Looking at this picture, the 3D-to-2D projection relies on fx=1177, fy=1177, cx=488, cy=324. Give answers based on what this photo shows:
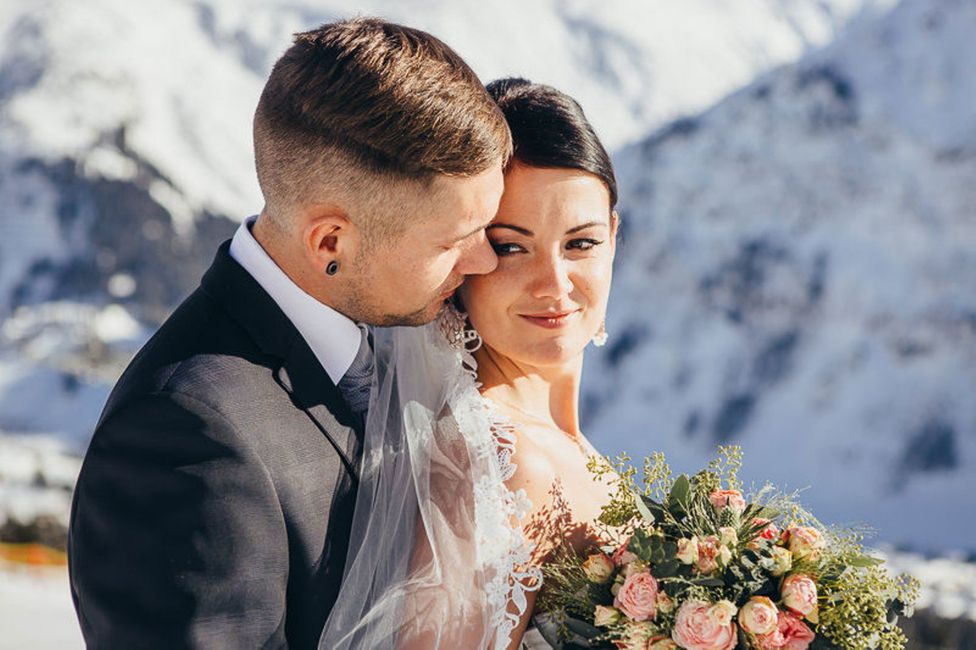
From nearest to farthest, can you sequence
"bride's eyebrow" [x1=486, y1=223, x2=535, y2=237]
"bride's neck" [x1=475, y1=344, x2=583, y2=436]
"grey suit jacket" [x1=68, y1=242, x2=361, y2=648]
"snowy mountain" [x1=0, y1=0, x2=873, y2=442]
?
"grey suit jacket" [x1=68, y1=242, x2=361, y2=648] < "bride's eyebrow" [x1=486, y1=223, x2=535, y2=237] < "bride's neck" [x1=475, y1=344, x2=583, y2=436] < "snowy mountain" [x1=0, y1=0, x2=873, y2=442]

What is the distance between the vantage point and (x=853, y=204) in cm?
3275

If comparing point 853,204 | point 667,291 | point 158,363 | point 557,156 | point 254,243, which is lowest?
point 158,363

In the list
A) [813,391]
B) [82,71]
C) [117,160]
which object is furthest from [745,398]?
[82,71]

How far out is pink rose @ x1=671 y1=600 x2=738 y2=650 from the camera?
229cm

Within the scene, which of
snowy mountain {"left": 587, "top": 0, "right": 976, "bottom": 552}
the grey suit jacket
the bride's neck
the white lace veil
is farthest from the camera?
snowy mountain {"left": 587, "top": 0, "right": 976, "bottom": 552}

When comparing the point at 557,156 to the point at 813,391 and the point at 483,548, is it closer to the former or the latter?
the point at 483,548

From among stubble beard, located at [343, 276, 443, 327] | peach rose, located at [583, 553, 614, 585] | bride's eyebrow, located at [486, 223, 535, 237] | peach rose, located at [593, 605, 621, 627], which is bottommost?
peach rose, located at [593, 605, 621, 627]

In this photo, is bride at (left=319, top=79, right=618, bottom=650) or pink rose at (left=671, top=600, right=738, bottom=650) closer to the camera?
pink rose at (left=671, top=600, right=738, bottom=650)

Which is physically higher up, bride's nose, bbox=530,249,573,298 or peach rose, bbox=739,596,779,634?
bride's nose, bbox=530,249,573,298

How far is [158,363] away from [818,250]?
103 feet

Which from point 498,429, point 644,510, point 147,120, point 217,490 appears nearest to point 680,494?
point 644,510

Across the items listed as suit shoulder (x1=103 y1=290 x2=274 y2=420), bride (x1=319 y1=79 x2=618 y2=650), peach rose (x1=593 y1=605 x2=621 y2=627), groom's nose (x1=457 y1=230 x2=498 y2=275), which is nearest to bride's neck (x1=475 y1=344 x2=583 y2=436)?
bride (x1=319 y1=79 x2=618 y2=650)

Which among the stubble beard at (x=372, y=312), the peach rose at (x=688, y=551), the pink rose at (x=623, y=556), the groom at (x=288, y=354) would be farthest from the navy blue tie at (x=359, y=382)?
the peach rose at (x=688, y=551)

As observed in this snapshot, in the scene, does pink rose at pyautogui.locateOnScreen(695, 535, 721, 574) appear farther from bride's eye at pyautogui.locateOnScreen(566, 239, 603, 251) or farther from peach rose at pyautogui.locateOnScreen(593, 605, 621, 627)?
bride's eye at pyautogui.locateOnScreen(566, 239, 603, 251)
